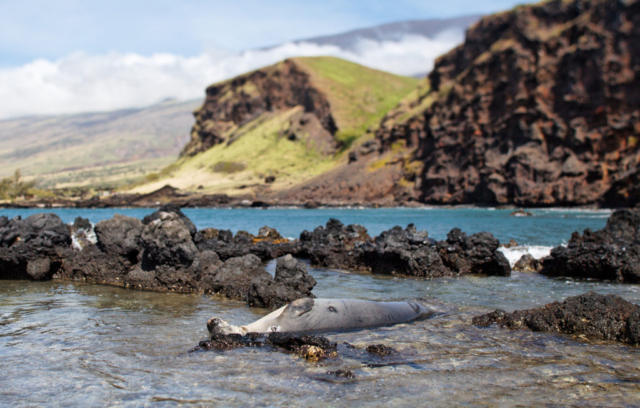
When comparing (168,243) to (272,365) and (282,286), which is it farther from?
(272,365)

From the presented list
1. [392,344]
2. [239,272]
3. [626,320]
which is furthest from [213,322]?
[626,320]

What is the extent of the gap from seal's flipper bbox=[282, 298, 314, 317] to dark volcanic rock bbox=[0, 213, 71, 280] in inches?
445

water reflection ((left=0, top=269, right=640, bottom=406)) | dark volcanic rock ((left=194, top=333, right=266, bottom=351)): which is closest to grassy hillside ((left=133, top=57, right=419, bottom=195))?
water reflection ((left=0, top=269, right=640, bottom=406))

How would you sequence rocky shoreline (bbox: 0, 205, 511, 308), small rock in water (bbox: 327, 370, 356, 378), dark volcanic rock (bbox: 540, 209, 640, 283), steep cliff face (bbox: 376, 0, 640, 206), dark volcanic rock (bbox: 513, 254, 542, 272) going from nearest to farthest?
small rock in water (bbox: 327, 370, 356, 378) → rocky shoreline (bbox: 0, 205, 511, 308) → dark volcanic rock (bbox: 540, 209, 640, 283) → dark volcanic rock (bbox: 513, 254, 542, 272) → steep cliff face (bbox: 376, 0, 640, 206)

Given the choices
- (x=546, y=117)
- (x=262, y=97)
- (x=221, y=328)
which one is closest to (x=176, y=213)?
(x=221, y=328)

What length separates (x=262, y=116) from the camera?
628 feet

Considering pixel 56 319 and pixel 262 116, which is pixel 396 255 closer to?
pixel 56 319

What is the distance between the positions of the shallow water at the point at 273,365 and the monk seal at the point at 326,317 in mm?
459

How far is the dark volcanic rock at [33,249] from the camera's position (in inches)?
686

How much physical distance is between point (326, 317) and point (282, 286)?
298cm

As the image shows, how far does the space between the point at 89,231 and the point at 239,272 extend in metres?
22.0

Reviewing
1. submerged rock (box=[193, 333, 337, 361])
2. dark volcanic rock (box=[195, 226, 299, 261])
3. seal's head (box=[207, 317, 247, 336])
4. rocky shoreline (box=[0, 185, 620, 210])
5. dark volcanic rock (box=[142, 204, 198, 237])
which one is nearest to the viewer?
submerged rock (box=[193, 333, 337, 361])

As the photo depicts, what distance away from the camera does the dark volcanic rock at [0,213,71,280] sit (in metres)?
17.4

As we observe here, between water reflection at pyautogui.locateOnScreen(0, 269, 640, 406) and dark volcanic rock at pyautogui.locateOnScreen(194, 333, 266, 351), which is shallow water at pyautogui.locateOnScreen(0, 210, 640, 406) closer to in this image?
water reflection at pyautogui.locateOnScreen(0, 269, 640, 406)
